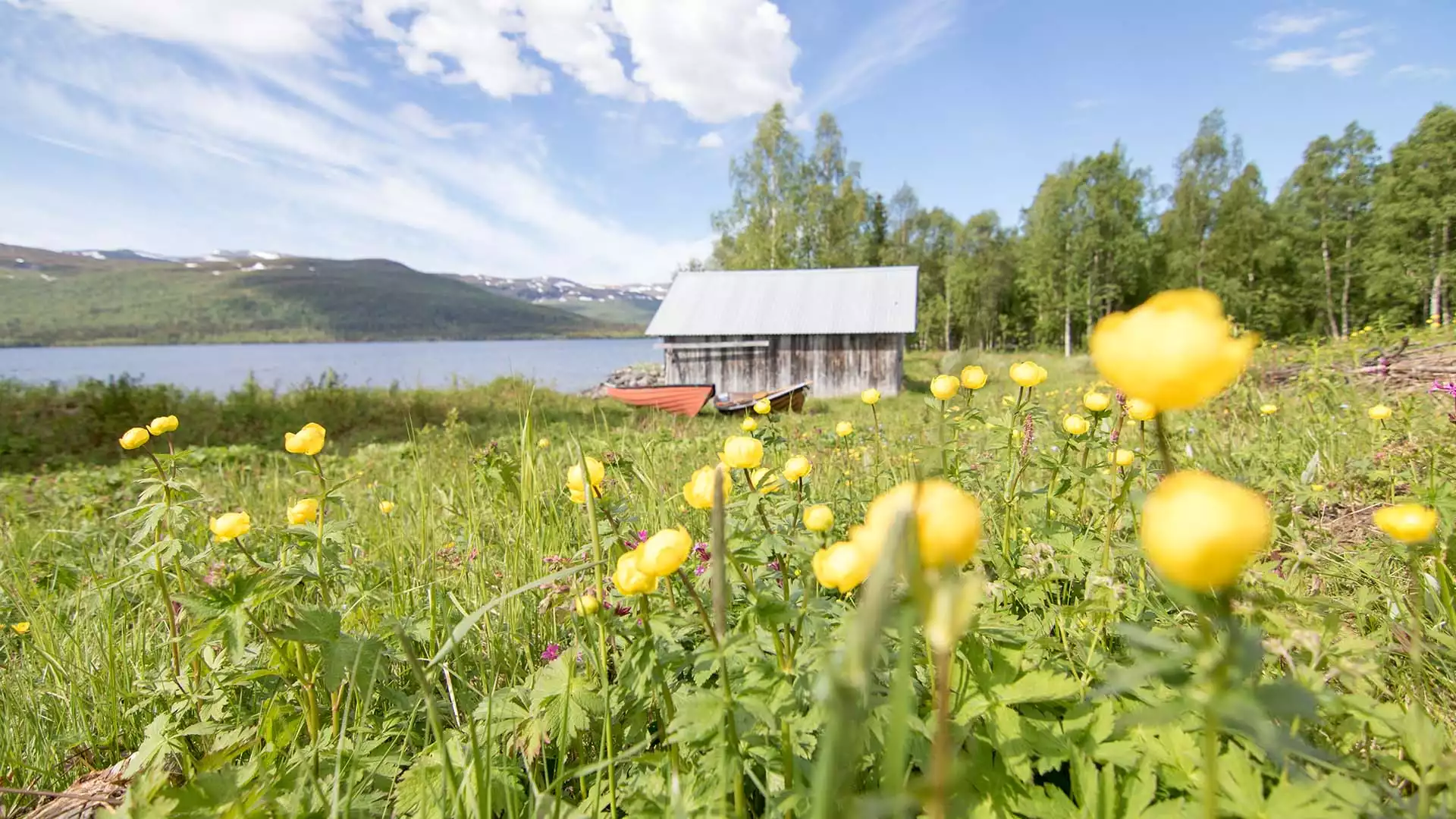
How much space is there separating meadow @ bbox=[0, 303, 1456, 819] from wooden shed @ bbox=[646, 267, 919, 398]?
12.5 metres

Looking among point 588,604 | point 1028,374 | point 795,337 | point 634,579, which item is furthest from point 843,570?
point 795,337

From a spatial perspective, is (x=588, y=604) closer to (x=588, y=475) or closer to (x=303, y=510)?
(x=588, y=475)

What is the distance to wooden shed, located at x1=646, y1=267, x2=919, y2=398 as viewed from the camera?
14.8m

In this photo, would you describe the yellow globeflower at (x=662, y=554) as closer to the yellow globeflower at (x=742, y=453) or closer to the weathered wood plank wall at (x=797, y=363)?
the yellow globeflower at (x=742, y=453)

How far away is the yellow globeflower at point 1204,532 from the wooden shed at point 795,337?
46.6ft

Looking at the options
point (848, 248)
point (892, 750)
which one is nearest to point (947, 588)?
point (892, 750)

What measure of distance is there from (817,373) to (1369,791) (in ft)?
48.1

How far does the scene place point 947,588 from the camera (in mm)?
464

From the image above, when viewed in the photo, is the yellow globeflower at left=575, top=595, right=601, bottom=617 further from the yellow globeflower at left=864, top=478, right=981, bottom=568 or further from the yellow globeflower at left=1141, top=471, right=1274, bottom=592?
the yellow globeflower at left=1141, top=471, right=1274, bottom=592

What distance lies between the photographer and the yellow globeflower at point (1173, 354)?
52cm

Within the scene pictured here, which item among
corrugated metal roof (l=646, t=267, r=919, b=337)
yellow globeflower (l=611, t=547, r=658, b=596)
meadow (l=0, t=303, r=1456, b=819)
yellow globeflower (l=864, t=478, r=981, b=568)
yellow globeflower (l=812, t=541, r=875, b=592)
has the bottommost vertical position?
meadow (l=0, t=303, r=1456, b=819)

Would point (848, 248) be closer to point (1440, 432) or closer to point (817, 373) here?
point (817, 373)

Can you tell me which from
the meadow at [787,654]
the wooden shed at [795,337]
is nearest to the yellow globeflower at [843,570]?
the meadow at [787,654]

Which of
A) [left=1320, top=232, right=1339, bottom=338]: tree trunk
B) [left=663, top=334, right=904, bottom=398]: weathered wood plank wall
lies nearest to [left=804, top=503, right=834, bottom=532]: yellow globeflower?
[left=663, top=334, right=904, bottom=398]: weathered wood plank wall
